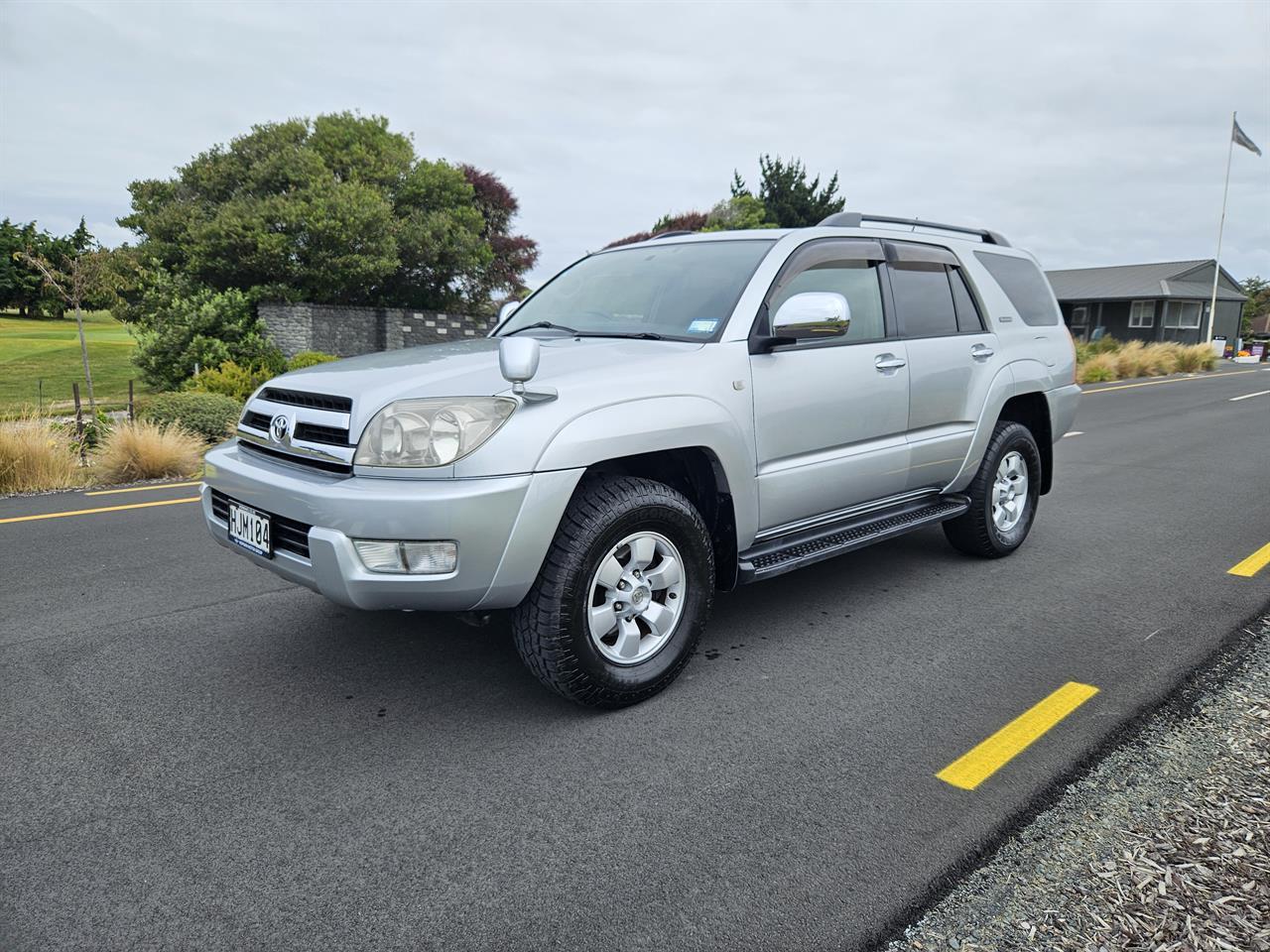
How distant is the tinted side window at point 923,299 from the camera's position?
4.55 meters

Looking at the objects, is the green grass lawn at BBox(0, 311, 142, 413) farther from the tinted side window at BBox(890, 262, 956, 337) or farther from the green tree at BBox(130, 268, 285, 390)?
the tinted side window at BBox(890, 262, 956, 337)

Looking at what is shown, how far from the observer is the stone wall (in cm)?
2122

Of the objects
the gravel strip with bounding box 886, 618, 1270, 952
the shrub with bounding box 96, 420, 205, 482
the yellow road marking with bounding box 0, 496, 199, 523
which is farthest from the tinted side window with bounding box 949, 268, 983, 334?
the shrub with bounding box 96, 420, 205, 482

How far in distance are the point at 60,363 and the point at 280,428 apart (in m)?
29.6

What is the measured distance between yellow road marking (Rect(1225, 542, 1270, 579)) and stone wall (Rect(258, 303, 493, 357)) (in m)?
18.1

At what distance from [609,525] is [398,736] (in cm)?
107

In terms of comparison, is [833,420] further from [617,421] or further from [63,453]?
[63,453]

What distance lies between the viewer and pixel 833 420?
13.1 feet

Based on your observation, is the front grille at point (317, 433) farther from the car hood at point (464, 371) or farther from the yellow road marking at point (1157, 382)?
the yellow road marking at point (1157, 382)

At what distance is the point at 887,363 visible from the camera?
429 centimetres

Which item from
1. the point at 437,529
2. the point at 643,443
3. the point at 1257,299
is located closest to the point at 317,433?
the point at 437,529

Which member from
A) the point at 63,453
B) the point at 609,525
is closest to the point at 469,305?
the point at 63,453

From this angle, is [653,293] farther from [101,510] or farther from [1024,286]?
[101,510]

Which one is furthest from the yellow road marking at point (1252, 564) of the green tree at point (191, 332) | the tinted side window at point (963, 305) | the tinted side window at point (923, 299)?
the green tree at point (191, 332)
